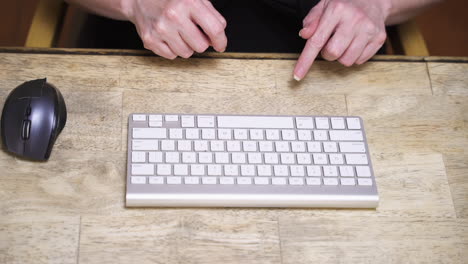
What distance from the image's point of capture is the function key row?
2.52 feet

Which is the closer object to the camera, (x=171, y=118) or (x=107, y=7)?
(x=171, y=118)

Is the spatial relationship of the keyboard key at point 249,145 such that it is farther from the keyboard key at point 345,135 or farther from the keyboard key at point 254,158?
the keyboard key at point 345,135

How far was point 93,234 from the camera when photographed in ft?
2.28

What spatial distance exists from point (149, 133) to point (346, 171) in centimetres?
30

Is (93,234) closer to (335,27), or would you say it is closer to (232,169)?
A: (232,169)

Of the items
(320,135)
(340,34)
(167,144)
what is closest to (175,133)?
(167,144)

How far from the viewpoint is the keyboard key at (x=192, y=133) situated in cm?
76

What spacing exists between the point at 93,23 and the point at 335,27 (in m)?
0.52

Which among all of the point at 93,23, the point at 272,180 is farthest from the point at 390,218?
the point at 93,23

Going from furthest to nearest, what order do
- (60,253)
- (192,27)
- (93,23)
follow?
(93,23) < (192,27) < (60,253)

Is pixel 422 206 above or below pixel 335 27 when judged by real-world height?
below

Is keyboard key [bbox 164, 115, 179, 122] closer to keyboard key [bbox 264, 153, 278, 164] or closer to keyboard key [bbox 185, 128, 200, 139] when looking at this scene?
keyboard key [bbox 185, 128, 200, 139]

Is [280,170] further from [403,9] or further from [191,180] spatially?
[403,9]

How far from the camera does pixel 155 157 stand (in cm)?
73
